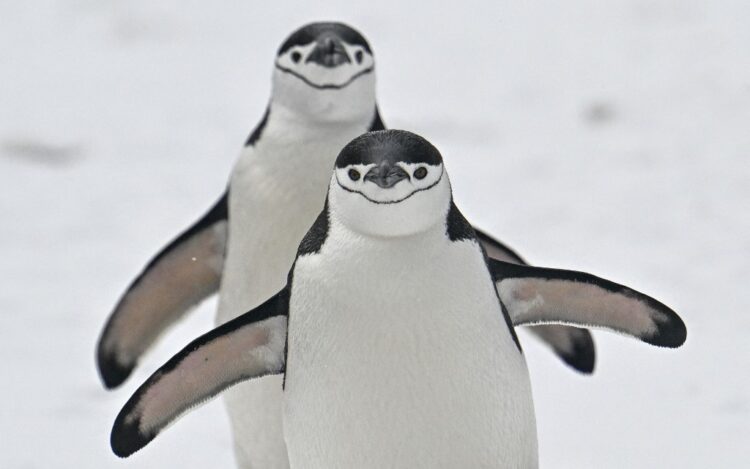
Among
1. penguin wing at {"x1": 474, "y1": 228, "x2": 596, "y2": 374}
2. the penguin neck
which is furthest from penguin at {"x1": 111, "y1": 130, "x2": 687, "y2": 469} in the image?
penguin wing at {"x1": 474, "y1": 228, "x2": 596, "y2": 374}

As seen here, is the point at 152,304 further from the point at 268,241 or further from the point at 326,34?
the point at 326,34

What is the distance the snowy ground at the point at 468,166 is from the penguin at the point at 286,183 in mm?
582

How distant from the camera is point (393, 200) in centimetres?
249

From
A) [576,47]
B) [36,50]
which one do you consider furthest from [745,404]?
[36,50]

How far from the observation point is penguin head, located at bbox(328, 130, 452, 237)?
2.49 meters

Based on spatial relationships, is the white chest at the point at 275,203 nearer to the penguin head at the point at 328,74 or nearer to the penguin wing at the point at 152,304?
the penguin head at the point at 328,74

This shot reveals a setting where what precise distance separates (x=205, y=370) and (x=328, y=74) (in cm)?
76

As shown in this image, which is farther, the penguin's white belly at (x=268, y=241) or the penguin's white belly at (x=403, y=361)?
the penguin's white belly at (x=268, y=241)

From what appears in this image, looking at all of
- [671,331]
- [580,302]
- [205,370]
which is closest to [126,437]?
[205,370]

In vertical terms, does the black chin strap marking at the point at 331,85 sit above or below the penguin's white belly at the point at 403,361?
above

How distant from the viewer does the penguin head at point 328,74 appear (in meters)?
3.29

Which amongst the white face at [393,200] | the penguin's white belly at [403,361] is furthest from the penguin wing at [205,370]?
the white face at [393,200]

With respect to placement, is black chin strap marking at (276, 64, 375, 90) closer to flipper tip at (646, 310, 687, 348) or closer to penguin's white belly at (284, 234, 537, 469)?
penguin's white belly at (284, 234, 537, 469)

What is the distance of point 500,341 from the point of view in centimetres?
266
